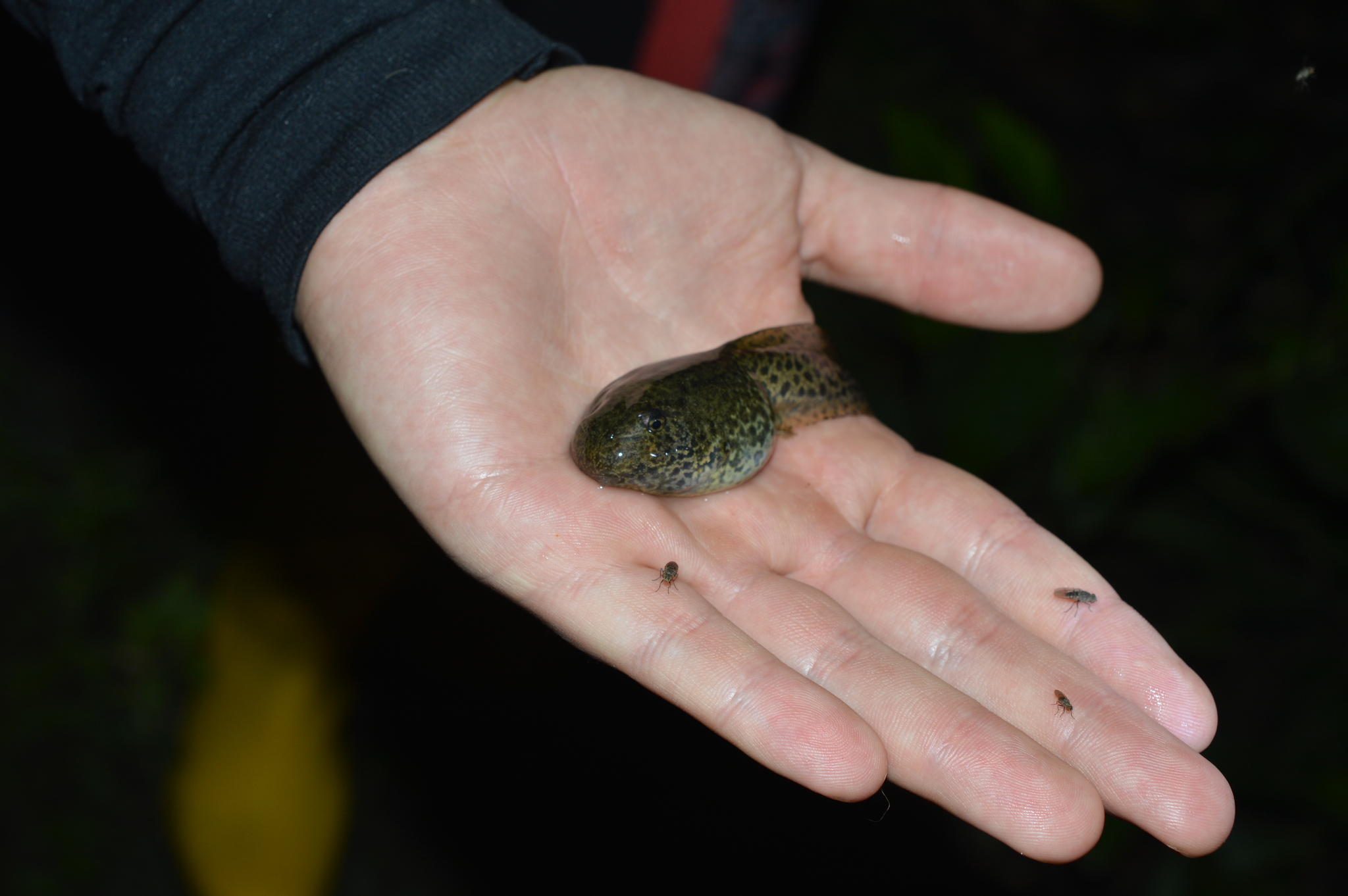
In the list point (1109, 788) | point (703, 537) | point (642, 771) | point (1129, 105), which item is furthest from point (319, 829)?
point (1129, 105)

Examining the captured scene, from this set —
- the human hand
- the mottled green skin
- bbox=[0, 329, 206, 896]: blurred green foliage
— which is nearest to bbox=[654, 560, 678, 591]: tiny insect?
the human hand

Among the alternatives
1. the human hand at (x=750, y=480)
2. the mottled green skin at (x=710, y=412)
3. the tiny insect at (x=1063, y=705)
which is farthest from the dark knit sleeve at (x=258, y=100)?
the tiny insect at (x=1063, y=705)

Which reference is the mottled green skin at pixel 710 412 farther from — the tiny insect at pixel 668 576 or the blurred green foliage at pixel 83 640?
the blurred green foliage at pixel 83 640

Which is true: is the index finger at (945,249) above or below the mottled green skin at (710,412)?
above

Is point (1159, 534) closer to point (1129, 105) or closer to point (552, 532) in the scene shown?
point (552, 532)

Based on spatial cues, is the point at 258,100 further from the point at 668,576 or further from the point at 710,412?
the point at 668,576

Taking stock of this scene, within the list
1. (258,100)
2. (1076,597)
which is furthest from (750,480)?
(258,100)

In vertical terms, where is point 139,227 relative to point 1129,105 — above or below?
below
